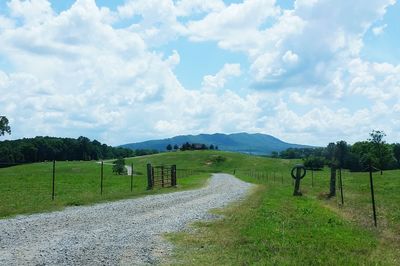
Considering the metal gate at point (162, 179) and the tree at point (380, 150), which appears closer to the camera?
the metal gate at point (162, 179)

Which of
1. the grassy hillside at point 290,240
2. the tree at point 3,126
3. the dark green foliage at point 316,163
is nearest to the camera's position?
the grassy hillside at point 290,240

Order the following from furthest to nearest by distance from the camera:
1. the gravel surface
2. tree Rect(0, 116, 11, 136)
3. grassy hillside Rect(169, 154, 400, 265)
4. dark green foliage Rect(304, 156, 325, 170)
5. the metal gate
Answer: dark green foliage Rect(304, 156, 325, 170) < tree Rect(0, 116, 11, 136) < the metal gate < the gravel surface < grassy hillside Rect(169, 154, 400, 265)

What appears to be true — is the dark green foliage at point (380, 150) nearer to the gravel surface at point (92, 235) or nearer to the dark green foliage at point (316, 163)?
the dark green foliage at point (316, 163)

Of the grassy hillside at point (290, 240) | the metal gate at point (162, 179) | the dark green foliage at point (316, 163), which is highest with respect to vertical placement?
the dark green foliage at point (316, 163)

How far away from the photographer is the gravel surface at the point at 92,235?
40.2 feet

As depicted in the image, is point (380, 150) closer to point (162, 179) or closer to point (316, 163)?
point (316, 163)

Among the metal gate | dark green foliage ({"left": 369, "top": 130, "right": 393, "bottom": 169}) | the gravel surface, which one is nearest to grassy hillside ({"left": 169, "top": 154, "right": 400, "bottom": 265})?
the gravel surface

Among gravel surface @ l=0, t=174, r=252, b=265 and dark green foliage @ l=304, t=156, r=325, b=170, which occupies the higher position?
dark green foliage @ l=304, t=156, r=325, b=170

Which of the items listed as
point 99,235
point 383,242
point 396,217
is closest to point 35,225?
point 99,235

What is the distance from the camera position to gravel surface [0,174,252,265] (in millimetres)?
12258

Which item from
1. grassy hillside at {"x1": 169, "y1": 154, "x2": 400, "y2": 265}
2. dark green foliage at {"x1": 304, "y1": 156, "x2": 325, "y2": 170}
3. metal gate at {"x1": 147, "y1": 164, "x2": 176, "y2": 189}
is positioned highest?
dark green foliage at {"x1": 304, "y1": 156, "x2": 325, "y2": 170}

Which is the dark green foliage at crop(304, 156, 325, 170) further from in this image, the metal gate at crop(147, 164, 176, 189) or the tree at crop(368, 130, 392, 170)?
the metal gate at crop(147, 164, 176, 189)

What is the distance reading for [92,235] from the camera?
15867 mm

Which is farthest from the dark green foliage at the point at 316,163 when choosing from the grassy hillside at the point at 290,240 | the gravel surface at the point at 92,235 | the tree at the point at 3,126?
the grassy hillside at the point at 290,240
